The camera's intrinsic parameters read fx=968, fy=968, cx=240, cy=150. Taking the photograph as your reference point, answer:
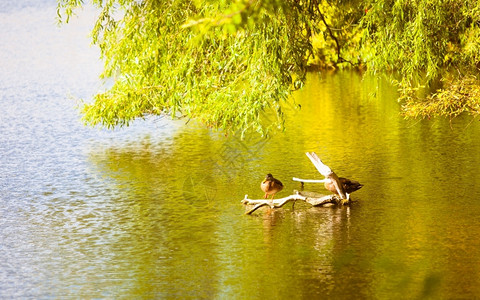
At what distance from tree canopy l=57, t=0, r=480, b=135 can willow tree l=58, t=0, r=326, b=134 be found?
0.8 inches

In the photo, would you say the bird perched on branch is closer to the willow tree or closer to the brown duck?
the brown duck

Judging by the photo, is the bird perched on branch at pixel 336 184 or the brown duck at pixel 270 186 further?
the brown duck at pixel 270 186

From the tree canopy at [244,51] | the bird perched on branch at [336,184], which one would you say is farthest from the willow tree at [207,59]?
the bird perched on branch at [336,184]

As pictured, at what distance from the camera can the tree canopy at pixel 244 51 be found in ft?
58.9

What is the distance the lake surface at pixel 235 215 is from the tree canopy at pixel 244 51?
1392mm

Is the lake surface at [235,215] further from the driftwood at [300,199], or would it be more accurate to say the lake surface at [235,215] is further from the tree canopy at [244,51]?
the tree canopy at [244,51]

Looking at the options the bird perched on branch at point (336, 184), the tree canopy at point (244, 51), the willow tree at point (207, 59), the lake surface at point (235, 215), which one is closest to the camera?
the lake surface at point (235, 215)

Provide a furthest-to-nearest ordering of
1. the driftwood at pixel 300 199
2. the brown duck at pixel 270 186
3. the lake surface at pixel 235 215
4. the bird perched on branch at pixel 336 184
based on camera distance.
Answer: the brown duck at pixel 270 186, the bird perched on branch at pixel 336 184, the driftwood at pixel 300 199, the lake surface at pixel 235 215

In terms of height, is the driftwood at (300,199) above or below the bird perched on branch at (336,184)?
below

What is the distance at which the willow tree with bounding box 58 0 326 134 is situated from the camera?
17.8 metres

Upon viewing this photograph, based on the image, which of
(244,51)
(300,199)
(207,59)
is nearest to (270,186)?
(300,199)

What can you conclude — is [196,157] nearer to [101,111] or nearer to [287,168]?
[287,168]

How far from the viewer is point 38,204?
22.2 m

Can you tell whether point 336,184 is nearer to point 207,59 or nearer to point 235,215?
point 235,215
